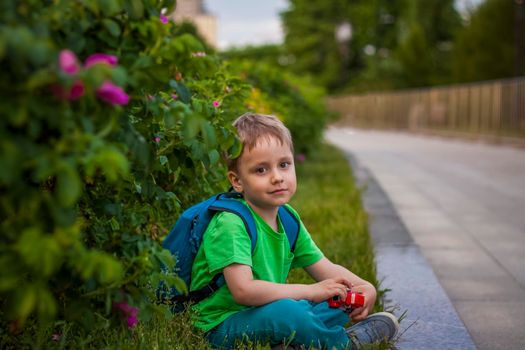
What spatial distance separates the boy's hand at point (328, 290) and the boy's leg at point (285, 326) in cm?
4

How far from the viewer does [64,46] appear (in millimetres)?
1739

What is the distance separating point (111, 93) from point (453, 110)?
89.3 feet

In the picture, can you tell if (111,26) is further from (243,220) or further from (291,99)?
(291,99)

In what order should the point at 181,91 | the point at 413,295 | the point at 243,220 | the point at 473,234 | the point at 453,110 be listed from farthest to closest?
1. the point at 453,110
2. the point at 473,234
3. the point at 413,295
4. the point at 243,220
5. the point at 181,91

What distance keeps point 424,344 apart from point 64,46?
197cm

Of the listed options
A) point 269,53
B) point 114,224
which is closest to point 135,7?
point 114,224

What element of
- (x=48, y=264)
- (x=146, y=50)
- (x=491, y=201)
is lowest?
(x=491, y=201)

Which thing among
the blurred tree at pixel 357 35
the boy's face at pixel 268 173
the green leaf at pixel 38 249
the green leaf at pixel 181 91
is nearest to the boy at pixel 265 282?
the boy's face at pixel 268 173

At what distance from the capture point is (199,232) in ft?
9.57

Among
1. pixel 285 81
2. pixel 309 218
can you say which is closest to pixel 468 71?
pixel 285 81

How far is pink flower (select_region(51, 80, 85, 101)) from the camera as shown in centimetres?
156

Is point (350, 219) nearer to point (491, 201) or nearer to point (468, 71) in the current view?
point (491, 201)

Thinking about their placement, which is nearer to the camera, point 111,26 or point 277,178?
point 111,26

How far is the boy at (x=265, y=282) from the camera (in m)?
2.76
